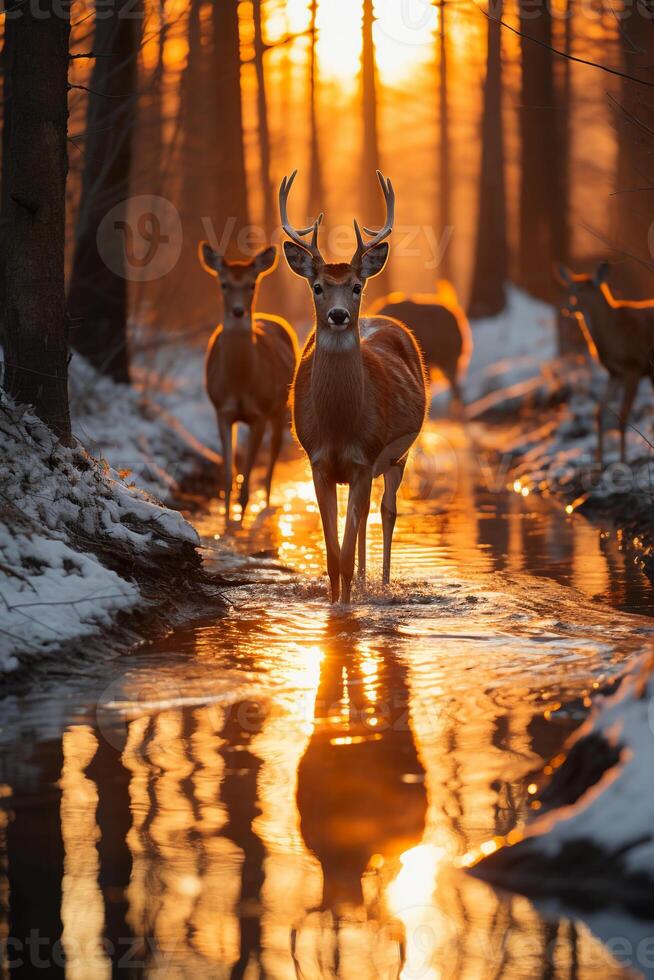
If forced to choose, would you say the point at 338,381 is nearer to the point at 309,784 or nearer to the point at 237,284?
the point at 309,784

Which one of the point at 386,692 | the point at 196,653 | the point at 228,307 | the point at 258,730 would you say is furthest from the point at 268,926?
the point at 228,307

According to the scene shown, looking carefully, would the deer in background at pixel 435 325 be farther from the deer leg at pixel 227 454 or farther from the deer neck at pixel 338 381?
the deer neck at pixel 338 381

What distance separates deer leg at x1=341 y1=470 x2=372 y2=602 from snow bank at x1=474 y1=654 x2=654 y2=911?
4.15 meters

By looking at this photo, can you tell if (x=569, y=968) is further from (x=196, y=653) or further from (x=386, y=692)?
(x=196, y=653)

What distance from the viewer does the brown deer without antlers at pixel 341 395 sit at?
870 centimetres

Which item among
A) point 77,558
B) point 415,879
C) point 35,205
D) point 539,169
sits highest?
point 539,169

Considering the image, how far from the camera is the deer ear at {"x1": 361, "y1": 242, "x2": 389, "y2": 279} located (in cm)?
893

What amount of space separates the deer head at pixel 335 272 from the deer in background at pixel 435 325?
11.6 metres

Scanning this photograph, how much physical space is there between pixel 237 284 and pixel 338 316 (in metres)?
5.52

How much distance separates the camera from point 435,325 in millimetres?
21422

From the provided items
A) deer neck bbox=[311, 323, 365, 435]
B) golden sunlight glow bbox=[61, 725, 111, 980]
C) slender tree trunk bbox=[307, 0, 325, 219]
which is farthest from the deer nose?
slender tree trunk bbox=[307, 0, 325, 219]

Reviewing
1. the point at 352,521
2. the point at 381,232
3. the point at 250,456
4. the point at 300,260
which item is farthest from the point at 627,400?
the point at 300,260

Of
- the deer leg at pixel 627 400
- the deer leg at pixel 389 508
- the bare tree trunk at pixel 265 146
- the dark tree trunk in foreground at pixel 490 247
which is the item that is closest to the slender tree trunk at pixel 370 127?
the bare tree trunk at pixel 265 146

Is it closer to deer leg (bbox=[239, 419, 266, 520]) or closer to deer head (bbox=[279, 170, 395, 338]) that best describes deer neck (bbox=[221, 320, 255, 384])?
deer leg (bbox=[239, 419, 266, 520])
